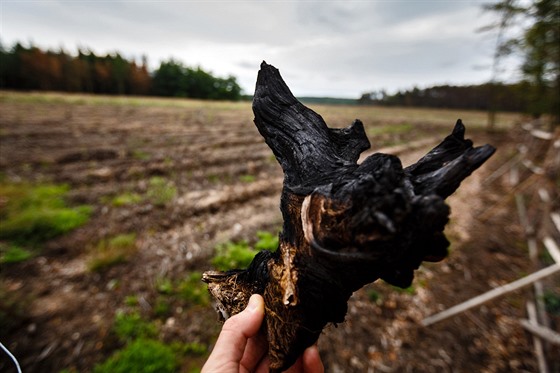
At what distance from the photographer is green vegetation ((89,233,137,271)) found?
4112mm

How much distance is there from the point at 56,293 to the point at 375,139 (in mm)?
16614

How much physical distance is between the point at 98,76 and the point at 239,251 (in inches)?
2675

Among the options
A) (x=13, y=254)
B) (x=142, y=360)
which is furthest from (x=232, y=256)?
(x=13, y=254)

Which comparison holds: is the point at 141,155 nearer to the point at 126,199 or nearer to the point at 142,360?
the point at 126,199

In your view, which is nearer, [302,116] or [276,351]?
[276,351]

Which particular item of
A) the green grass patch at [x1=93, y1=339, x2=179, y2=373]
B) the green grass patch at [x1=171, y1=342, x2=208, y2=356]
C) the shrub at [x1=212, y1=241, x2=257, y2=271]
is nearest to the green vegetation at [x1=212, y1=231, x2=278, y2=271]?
the shrub at [x1=212, y1=241, x2=257, y2=271]

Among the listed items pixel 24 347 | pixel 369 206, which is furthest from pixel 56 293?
pixel 369 206

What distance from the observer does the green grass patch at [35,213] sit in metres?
4.47

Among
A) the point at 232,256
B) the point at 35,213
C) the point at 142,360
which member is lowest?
the point at 142,360

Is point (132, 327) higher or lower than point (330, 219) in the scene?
lower

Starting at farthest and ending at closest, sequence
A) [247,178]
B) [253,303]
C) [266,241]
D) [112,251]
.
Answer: [247,178] < [266,241] < [112,251] < [253,303]

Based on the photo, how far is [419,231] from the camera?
0.89 m

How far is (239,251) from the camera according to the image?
452cm

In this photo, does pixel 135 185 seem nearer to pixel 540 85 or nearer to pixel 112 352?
pixel 112 352
